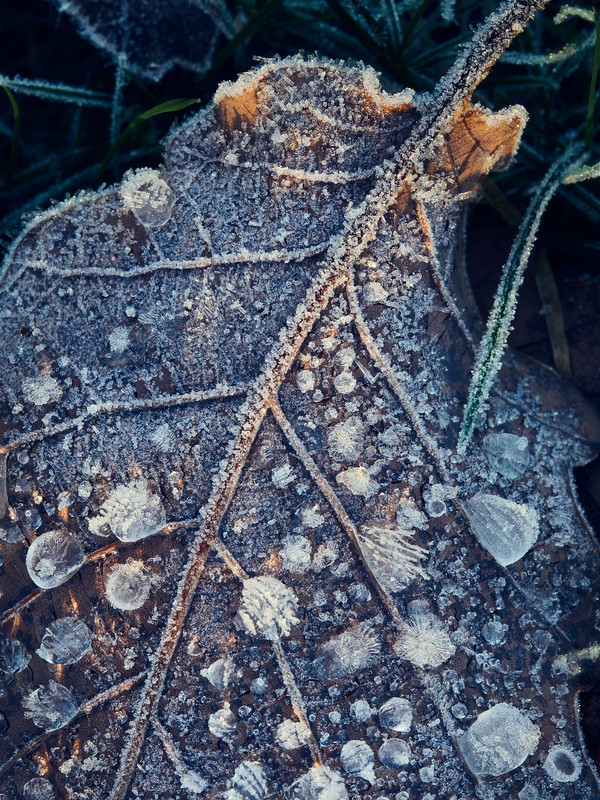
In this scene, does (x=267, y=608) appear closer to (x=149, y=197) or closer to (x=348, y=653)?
(x=348, y=653)

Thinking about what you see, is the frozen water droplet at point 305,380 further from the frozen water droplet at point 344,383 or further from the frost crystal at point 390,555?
the frost crystal at point 390,555

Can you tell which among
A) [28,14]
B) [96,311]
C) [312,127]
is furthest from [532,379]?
[28,14]

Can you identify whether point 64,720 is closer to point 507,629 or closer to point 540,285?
point 507,629

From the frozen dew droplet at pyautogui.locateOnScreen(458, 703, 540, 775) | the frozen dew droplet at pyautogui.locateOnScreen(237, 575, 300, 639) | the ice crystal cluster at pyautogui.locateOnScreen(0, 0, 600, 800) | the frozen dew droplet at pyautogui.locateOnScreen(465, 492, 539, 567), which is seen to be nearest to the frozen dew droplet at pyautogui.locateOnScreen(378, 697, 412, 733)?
the ice crystal cluster at pyautogui.locateOnScreen(0, 0, 600, 800)

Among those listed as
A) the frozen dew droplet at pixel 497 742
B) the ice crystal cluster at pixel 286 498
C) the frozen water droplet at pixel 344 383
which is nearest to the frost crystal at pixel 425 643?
the ice crystal cluster at pixel 286 498

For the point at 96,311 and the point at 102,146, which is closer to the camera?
the point at 96,311

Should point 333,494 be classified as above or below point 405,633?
above

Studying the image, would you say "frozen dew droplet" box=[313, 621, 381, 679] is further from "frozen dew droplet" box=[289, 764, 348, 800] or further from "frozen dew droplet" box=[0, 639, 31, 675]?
"frozen dew droplet" box=[0, 639, 31, 675]
